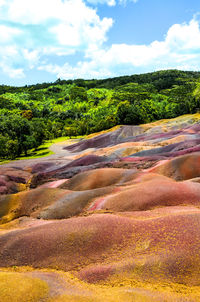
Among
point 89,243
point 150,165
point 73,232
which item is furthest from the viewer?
point 150,165

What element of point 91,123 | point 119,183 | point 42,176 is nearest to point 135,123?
point 91,123

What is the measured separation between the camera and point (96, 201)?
1555cm

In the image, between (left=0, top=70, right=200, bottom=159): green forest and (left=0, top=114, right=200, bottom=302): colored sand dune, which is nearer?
(left=0, top=114, right=200, bottom=302): colored sand dune

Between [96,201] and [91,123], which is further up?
[91,123]

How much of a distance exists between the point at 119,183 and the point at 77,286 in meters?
13.0

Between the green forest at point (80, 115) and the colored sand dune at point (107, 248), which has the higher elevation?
the green forest at point (80, 115)

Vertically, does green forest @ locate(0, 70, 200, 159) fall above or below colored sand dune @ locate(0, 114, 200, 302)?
above

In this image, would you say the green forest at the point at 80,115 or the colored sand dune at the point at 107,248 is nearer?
the colored sand dune at the point at 107,248

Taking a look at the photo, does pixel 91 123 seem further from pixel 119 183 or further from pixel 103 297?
pixel 103 297

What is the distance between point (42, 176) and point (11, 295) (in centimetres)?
2552

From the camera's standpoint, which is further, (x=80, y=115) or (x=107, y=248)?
(x=80, y=115)

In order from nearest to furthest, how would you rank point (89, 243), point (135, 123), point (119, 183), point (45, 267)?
1. point (45, 267)
2. point (89, 243)
3. point (119, 183)
4. point (135, 123)

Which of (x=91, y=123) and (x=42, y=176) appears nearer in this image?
(x=42, y=176)

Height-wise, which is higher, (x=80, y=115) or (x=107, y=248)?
(x=80, y=115)
